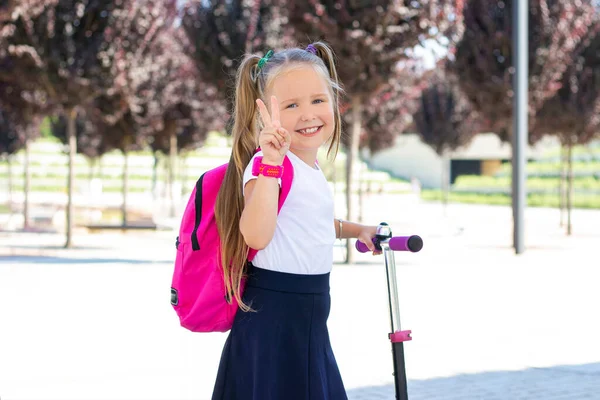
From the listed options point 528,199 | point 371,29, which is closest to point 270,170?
point 371,29

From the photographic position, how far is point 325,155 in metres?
5.51

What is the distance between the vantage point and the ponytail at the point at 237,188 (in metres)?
2.71

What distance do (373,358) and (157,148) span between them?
848 inches

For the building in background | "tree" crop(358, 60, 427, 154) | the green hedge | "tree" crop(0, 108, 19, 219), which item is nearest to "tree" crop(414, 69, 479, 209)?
"tree" crop(358, 60, 427, 154)

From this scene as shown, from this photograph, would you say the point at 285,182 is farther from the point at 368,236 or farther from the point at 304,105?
the point at 368,236

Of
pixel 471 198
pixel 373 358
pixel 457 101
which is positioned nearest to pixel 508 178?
pixel 471 198

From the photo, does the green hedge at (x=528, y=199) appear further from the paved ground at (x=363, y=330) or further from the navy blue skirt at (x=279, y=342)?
the navy blue skirt at (x=279, y=342)

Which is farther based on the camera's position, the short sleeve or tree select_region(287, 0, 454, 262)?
tree select_region(287, 0, 454, 262)

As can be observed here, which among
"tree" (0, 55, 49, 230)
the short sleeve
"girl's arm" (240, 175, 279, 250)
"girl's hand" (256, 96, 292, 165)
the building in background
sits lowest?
"girl's arm" (240, 175, 279, 250)

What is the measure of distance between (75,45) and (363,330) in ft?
31.6

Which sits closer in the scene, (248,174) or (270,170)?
(270,170)

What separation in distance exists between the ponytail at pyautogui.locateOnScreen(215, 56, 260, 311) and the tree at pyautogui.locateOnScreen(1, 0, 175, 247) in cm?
1240

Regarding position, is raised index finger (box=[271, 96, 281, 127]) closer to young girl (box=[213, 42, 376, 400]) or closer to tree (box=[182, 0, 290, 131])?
young girl (box=[213, 42, 376, 400])

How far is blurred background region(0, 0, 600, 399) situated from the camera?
589 centimetres
